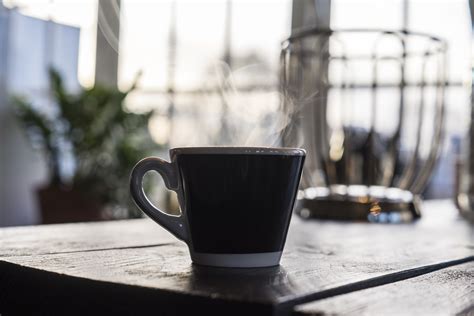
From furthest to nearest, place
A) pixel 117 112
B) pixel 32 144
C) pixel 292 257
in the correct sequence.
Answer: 1. pixel 32 144
2. pixel 117 112
3. pixel 292 257

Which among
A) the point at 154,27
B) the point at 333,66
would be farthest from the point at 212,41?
the point at 333,66

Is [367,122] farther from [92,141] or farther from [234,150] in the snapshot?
[92,141]

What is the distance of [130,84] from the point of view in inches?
174

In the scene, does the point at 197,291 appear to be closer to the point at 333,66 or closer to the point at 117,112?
the point at 333,66

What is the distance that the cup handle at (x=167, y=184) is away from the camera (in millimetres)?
466

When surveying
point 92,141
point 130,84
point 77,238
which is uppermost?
point 130,84

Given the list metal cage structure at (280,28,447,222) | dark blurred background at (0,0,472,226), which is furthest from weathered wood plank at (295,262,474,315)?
dark blurred background at (0,0,472,226)

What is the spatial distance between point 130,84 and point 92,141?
0.55 meters

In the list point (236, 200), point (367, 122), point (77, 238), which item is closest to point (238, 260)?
point (236, 200)

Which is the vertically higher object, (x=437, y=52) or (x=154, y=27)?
Answer: (x=154, y=27)

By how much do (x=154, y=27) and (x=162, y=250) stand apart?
13.6 feet

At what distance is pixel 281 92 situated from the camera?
1092 millimetres

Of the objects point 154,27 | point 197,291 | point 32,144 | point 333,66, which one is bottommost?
point 32,144

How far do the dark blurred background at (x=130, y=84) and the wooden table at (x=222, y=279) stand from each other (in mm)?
3104
